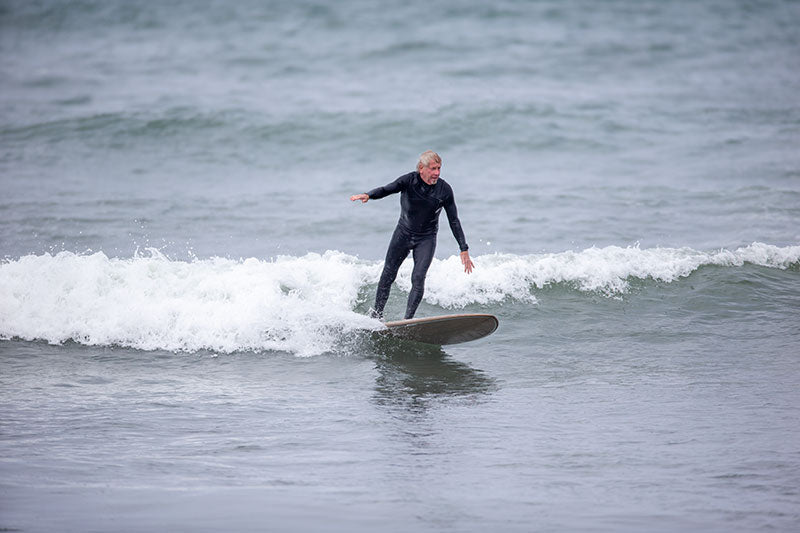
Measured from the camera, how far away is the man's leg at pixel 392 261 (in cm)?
953

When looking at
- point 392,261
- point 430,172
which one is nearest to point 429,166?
point 430,172

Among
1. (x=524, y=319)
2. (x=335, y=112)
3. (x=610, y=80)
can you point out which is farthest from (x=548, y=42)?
(x=524, y=319)

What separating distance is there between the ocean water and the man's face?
196 centimetres

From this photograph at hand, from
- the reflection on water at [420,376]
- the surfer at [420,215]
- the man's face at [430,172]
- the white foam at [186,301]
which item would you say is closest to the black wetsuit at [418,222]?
the surfer at [420,215]

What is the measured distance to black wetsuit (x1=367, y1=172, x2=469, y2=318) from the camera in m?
9.12

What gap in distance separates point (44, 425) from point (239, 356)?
9.15ft

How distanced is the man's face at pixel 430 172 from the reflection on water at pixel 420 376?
A: 2031mm

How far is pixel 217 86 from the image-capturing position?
26734 mm

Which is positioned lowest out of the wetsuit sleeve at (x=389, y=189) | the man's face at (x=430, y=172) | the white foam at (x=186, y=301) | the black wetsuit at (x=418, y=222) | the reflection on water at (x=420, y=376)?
the reflection on water at (x=420, y=376)

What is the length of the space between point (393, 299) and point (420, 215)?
2.82m

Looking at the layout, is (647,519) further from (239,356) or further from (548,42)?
(548,42)

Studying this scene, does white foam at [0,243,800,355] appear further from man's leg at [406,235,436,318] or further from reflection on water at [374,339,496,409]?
man's leg at [406,235,436,318]

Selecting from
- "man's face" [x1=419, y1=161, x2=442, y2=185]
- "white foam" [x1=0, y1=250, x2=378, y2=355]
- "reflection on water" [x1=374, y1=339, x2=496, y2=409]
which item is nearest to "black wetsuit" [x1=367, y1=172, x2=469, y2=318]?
"man's face" [x1=419, y1=161, x2=442, y2=185]

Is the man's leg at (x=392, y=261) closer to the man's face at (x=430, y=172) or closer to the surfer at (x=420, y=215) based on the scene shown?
the surfer at (x=420, y=215)
